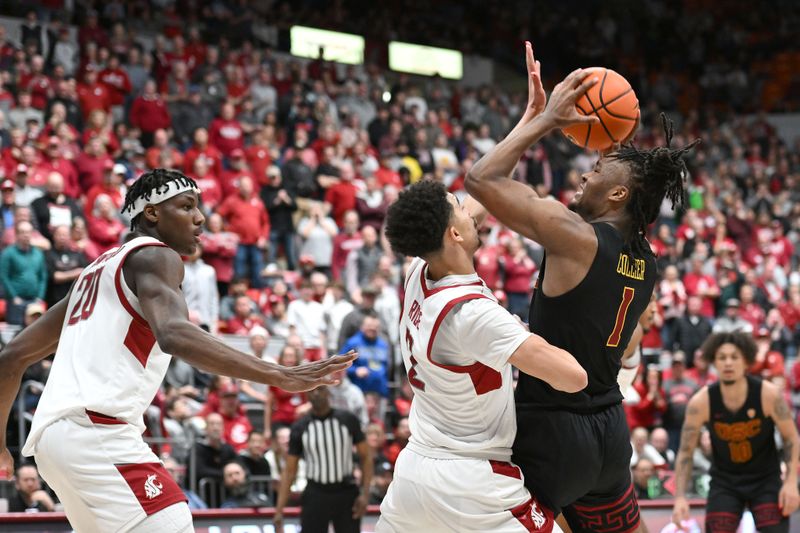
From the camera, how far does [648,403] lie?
44.1 feet

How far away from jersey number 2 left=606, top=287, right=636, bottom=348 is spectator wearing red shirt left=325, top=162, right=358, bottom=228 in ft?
34.0

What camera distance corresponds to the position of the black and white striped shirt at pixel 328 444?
912 centimetres

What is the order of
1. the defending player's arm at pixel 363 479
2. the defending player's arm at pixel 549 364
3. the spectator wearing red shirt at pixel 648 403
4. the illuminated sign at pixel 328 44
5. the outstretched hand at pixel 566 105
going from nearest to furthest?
the defending player's arm at pixel 549 364
the outstretched hand at pixel 566 105
the defending player's arm at pixel 363 479
the spectator wearing red shirt at pixel 648 403
the illuminated sign at pixel 328 44

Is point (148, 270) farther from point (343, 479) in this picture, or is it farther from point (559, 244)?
point (343, 479)

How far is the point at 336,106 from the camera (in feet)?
56.9

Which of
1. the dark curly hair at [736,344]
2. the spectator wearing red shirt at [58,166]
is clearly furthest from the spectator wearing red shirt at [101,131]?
the dark curly hair at [736,344]

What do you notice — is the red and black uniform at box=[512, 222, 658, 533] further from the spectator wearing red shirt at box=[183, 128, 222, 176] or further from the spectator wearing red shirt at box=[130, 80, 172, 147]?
the spectator wearing red shirt at box=[130, 80, 172, 147]

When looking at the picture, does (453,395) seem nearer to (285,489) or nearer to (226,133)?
(285,489)

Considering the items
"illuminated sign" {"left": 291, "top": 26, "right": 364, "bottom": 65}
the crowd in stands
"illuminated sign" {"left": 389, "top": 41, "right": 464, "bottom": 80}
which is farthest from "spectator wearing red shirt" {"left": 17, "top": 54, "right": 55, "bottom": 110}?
"illuminated sign" {"left": 389, "top": 41, "right": 464, "bottom": 80}

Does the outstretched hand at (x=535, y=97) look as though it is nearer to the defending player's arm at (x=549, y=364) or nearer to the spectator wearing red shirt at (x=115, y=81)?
the defending player's arm at (x=549, y=364)

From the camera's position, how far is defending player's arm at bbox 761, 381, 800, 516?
732cm

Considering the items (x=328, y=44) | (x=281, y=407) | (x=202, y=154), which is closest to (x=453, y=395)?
(x=281, y=407)

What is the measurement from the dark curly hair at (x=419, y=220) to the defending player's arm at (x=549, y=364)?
550mm

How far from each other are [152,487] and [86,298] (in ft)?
2.47
